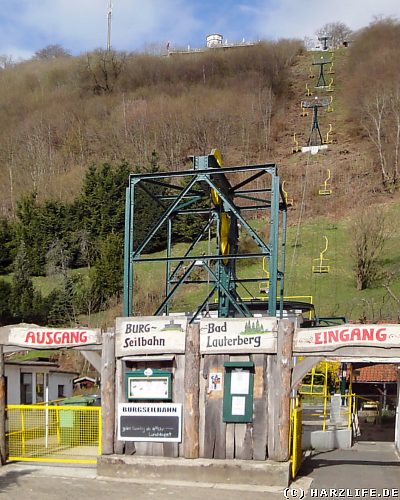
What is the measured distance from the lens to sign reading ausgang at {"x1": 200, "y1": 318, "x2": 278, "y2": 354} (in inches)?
446

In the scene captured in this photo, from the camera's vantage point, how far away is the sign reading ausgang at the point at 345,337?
10.7 metres

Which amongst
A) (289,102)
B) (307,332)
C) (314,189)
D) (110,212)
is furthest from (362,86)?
(307,332)

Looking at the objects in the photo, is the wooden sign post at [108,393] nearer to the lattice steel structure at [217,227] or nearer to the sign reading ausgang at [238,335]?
the lattice steel structure at [217,227]

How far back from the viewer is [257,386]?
1136cm

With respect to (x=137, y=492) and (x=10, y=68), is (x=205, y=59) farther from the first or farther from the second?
(x=137, y=492)

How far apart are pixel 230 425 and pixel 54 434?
6.16 metres

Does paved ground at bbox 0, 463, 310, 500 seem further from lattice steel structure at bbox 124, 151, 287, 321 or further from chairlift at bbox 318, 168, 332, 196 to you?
chairlift at bbox 318, 168, 332, 196

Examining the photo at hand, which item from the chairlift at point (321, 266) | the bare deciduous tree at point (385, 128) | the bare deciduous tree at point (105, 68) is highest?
the bare deciduous tree at point (105, 68)

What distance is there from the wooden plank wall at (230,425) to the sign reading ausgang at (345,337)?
0.79 meters

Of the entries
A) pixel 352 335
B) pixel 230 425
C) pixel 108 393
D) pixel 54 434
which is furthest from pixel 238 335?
pixel 54 434

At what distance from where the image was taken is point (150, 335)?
1178 centimetres

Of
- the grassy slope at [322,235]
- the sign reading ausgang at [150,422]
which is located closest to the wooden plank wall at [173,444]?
the sign reading ausgang at [150,422]

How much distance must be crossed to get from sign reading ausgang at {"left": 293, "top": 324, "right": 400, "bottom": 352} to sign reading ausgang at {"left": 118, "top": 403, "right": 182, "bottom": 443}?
2.57m

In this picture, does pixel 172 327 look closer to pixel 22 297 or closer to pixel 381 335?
pixel 381 335
